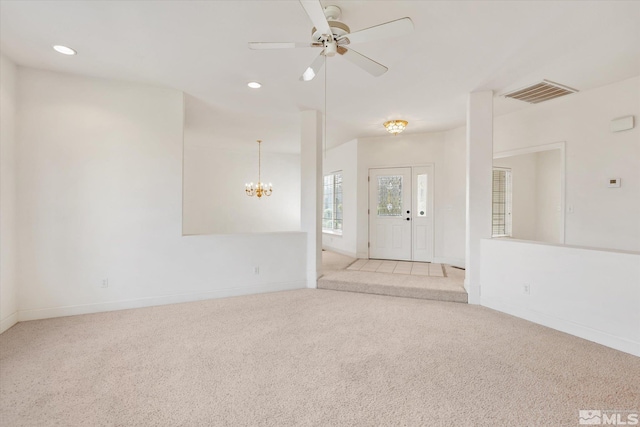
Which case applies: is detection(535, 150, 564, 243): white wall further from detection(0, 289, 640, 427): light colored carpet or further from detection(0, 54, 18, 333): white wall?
detection(0, 54, 18, 333): white wall

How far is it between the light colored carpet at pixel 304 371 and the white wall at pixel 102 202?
0.45m

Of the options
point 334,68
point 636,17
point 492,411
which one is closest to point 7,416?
point 492,411

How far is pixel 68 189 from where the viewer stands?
3383 millimetres

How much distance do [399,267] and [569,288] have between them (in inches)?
111

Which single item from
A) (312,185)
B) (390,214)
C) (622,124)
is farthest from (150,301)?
(622,124)

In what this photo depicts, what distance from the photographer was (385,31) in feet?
6.19

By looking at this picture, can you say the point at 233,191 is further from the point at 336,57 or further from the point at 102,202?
the point at 336,57

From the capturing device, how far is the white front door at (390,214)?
244 inches

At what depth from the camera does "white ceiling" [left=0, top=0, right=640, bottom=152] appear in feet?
7.31

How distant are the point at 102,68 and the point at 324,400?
4049mm

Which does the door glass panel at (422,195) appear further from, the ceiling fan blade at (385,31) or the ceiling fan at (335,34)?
the ceiling fan blade at (385,31)

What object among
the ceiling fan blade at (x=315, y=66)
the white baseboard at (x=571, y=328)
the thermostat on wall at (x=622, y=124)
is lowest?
the white baseboard at (x=571, y=328)

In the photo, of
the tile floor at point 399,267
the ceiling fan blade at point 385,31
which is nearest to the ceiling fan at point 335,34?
the ceiling fan blade at point 385,31
